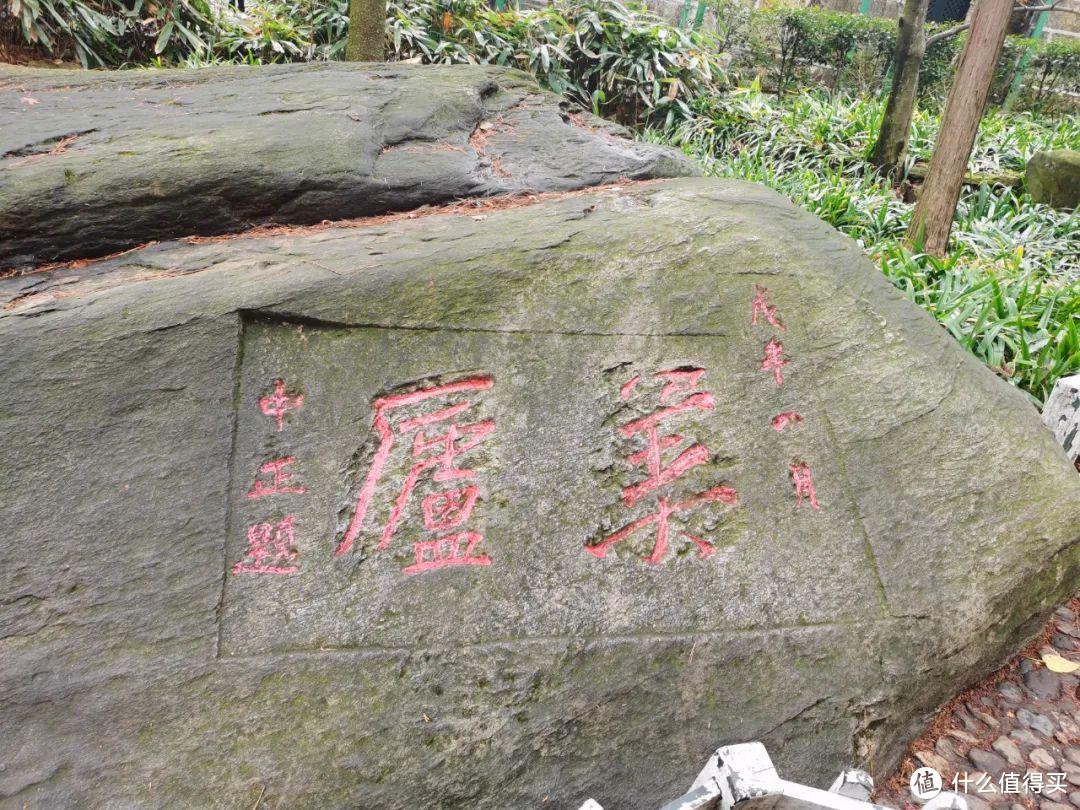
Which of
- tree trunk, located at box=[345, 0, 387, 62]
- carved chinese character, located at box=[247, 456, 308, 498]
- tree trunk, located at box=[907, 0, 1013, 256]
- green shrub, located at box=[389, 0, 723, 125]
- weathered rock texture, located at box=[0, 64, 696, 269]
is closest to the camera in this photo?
carved chinese character, located at box=[247, 456, 308, 498]

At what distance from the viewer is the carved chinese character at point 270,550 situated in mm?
1938

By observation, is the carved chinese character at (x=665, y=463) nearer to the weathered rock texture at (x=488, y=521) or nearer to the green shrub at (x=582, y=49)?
the weathered rock texture at (x=488, y=521)

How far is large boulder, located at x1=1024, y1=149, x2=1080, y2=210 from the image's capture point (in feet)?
18.8

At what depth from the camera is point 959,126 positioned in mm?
4574

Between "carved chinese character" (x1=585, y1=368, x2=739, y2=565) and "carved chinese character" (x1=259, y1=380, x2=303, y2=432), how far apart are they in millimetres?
840

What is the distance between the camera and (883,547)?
7.33 feet

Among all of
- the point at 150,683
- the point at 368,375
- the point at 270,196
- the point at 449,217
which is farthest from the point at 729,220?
the point at 150,683

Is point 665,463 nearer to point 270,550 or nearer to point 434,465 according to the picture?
point 434,465

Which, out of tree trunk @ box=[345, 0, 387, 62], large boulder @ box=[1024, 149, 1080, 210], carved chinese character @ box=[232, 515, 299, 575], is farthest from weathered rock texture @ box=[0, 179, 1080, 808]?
large boulder @ box=[1024, 149, 1080, 210]

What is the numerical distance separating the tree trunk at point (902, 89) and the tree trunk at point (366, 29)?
3.75m

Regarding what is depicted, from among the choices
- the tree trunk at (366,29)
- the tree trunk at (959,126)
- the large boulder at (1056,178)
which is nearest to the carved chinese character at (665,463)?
the tree trunk at (959,126)

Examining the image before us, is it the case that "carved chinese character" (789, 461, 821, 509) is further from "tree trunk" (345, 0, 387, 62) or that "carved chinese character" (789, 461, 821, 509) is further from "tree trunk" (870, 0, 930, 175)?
"tree trunk" (870, 0, 930, 175)

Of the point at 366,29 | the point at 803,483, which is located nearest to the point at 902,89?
the point at 366,29

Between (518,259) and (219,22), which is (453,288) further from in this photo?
(219,22)
